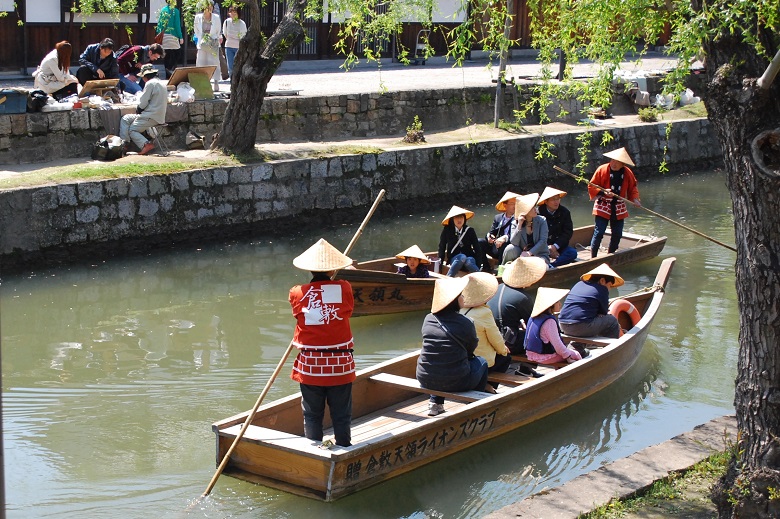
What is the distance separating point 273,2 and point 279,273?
10180 millimetres

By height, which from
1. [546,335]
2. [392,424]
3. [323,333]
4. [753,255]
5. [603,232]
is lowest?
[392,424]

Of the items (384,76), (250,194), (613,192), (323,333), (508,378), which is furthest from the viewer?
(384,76)

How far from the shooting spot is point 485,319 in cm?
805

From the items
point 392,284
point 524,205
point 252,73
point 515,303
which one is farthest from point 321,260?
point 252,73

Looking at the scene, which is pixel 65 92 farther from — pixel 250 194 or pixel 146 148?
pixel 250 194

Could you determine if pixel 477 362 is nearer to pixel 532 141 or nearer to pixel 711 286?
pixel 711 286

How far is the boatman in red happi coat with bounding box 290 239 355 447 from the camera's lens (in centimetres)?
666

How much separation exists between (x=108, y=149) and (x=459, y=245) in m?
6.01

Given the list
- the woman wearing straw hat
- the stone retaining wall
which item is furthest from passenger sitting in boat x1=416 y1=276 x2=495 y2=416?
the stone retaining wall

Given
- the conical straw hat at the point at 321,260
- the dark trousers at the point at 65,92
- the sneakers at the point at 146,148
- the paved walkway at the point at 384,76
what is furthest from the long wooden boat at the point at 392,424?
the paved walkway at the point at 384,76

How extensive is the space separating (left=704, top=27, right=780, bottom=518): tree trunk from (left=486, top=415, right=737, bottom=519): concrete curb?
0.51 m

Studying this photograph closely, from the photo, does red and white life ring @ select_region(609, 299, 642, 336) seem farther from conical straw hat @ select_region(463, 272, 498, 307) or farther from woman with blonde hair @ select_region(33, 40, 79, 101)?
woman with blonde hair @ select_region(33, 40, 79, 101)

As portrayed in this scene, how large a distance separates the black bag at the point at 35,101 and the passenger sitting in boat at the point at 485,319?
906cm

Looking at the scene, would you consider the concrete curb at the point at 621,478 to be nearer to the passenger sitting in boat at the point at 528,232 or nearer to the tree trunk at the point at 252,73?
the passenger sitting in boat at the point at 528,232
